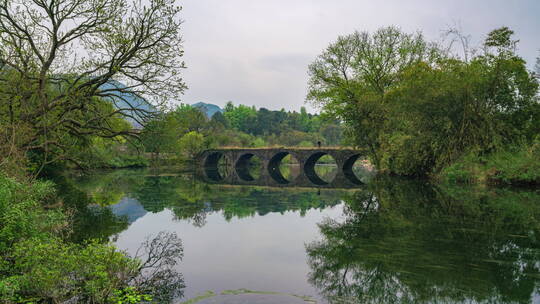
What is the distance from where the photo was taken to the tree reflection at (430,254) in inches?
302

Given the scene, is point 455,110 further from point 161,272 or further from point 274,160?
point 274,160

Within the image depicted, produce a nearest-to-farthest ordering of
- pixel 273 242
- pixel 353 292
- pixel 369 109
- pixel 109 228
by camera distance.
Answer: pixel 353 292
pixel 273 242
pixel 109 228
pixel 369 109

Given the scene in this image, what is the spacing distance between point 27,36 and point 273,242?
1048 cm

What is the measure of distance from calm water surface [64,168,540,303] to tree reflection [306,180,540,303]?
2 cm

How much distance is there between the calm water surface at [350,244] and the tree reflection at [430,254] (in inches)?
0.9

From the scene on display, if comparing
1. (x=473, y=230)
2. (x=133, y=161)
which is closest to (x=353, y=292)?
(x=473, y=230)

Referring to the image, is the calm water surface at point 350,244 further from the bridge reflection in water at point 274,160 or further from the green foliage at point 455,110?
the bridge reflection in water at point 274,160

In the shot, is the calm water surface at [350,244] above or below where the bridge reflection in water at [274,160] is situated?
below

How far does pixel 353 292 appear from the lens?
25.7ft

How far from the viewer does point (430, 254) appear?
10086 millimetres

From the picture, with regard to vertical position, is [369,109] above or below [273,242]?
above

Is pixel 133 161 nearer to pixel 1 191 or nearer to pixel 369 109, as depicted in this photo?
pixel 369 109

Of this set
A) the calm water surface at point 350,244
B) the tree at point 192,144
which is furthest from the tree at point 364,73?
the tree at point 192,144

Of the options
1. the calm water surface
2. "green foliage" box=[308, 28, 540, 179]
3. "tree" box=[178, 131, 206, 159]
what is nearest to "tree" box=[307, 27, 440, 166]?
"green foliage" box=[308, 28, 540, 179]
